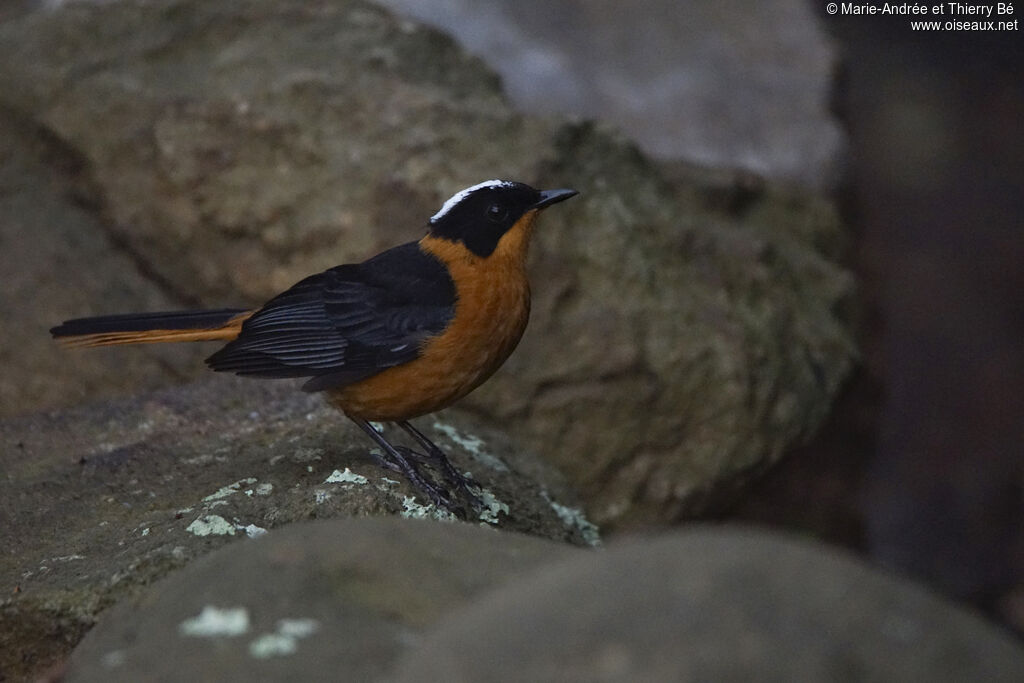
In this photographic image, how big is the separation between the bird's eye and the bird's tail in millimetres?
1027

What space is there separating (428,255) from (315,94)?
5.66ft

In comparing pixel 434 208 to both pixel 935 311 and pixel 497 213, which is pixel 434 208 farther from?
pixel 935 311

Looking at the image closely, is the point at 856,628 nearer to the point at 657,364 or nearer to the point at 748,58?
the point at 657,364

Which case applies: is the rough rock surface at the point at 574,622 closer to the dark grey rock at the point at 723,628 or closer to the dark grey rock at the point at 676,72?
the dark grey rock at the point at 723,628

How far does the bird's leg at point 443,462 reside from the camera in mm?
4414

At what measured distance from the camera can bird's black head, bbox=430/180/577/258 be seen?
4.83 metres

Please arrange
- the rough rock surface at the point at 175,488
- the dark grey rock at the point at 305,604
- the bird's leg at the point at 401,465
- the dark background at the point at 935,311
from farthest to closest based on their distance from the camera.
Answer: the dark background at the point at 935,311 < the bird's leg at the point at 401,465 < the rough rock surface at the point at 175,488 < the dark grey rock at the point at 305,604

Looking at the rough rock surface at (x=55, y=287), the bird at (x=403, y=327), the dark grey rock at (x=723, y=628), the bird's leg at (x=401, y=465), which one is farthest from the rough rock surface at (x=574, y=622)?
the rough rock surface at (x=55, y=287)

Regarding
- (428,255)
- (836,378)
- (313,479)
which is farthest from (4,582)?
(836,378)

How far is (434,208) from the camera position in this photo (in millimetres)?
5887

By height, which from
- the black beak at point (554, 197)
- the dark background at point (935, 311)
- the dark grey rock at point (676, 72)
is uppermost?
the dark grey rock at point (676, 72)

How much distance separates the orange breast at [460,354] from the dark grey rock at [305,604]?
69.2 inches

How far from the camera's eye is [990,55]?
10.3 metres

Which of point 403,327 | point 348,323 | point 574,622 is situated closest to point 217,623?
point 574,622
